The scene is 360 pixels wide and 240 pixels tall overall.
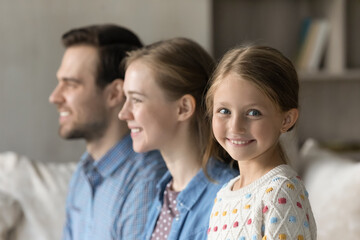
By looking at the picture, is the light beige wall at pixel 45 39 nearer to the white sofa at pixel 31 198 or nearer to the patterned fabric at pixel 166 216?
the white sofa at pixel 31 198

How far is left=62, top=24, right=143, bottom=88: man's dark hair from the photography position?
1585 mm

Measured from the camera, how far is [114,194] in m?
1.50

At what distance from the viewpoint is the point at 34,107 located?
259 cm

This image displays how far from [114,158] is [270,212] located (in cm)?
77

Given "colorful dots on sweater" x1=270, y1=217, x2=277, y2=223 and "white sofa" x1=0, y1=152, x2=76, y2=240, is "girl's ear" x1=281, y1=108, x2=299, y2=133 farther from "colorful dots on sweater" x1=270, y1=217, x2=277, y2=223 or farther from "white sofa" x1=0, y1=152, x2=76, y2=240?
"white sofa" x1=0, y1=152, x2=76, y2=240

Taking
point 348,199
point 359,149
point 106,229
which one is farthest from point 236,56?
point 359,149

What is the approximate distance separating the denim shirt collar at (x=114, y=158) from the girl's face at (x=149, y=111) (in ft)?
1.09

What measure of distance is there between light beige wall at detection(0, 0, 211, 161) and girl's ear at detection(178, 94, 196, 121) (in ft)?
4.70

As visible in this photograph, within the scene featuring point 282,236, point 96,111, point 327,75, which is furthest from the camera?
point 327,75

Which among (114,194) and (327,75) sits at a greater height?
(114,194)

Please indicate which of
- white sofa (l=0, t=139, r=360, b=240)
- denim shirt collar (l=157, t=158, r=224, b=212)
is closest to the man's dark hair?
denim shirt collar (l=157, t=158, r=224, b=212)

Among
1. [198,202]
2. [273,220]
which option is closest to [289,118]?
[273,220]

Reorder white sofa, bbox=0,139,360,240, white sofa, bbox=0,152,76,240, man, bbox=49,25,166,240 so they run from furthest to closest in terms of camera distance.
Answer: white sofa, bbox=0,152,76,240, white sofa, bbox=0,139,360,240, man, bbox=49,25,166,240

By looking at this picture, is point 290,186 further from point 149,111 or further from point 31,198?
point 31,198
